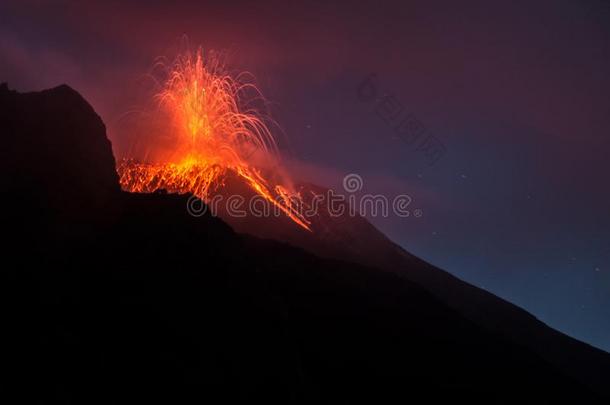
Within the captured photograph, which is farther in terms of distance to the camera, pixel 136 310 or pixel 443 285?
pixel 443 285

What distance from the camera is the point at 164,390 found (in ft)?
52.1

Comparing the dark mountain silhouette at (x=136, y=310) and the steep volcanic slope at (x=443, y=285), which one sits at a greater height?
the steep volcanic slope at (x=443, y=285)

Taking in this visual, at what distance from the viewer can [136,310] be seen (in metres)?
18.1

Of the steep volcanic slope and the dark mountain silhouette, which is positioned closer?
the dark mountain silhouette

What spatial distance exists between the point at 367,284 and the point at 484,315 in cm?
4546

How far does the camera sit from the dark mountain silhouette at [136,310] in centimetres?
1576

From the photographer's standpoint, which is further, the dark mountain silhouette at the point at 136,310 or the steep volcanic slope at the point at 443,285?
the steep volcanic slope at the point at 443,285

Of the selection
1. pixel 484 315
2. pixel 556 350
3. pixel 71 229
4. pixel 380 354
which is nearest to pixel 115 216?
pixel 71 229

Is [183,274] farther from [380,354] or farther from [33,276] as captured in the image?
[380,354]

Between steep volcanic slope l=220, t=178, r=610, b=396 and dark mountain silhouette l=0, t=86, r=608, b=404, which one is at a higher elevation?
steep volcanic slope l=220, t=178, r=610, b=396

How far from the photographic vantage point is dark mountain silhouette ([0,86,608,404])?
1576 cm

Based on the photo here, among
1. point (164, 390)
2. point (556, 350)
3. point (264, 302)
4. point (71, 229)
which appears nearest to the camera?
point (164, 390)

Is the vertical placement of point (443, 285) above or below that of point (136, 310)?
above

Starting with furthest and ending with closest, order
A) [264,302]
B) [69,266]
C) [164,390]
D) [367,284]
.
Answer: [367,284] → [264,302] → [69,266] → [164,390]
